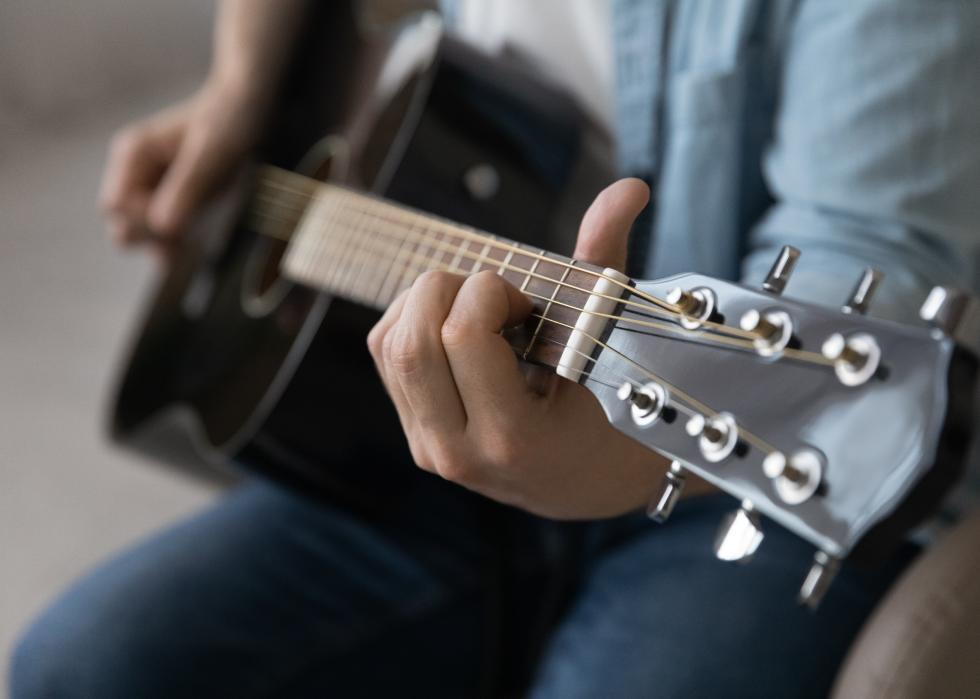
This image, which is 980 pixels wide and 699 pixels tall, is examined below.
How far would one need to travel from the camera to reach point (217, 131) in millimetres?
791

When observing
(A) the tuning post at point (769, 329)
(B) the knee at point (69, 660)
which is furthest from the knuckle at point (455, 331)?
(B) the knee at point (69, 660)

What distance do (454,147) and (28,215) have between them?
1.09 m

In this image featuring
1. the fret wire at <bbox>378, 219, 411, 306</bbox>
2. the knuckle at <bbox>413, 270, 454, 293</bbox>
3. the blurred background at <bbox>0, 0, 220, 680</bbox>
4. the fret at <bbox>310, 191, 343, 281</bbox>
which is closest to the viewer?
the knuckle at <bbox>413, 270, 454, 293</bbox>

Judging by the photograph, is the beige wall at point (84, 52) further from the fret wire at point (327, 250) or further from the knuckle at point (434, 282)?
the knuckle at point (434, 282)

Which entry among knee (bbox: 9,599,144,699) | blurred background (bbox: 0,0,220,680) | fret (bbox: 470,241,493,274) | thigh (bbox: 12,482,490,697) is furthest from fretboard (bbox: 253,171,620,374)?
blurred background (bbox: 0,0,220,680)

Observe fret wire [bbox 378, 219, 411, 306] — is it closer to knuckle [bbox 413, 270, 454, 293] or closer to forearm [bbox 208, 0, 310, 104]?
knuckle [bbox 413, 270, 454, 293]

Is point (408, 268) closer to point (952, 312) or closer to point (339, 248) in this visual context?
point (339, 248)

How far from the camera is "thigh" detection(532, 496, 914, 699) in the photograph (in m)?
0.50

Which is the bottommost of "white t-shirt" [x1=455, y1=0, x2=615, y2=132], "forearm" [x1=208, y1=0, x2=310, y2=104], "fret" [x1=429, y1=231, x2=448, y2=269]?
"fret" [x1=429, y1=231, x2=448, y2=269]

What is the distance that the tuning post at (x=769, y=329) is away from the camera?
0.29 m

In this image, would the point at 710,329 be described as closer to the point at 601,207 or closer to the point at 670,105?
the point at 601,207

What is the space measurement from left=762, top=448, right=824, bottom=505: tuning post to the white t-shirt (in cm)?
40

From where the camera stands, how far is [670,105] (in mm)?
536

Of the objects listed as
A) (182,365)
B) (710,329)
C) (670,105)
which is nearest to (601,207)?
(710,329)
